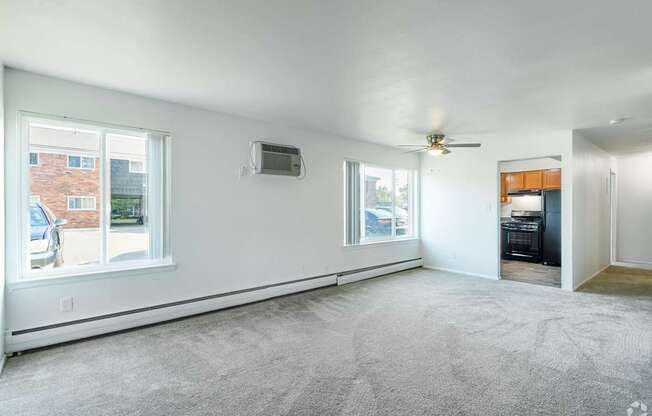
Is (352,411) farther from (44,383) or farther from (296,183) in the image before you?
(296,183)

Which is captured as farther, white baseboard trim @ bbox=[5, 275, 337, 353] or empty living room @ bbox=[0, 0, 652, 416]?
white baseboard trim @ bbox=[5, 275, 337, 353]

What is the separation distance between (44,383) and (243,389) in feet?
4.95

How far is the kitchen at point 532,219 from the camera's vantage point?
7.07 meters

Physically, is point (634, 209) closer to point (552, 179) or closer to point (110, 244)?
point (552, 179)

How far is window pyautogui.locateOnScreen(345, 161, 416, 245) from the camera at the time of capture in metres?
5.79

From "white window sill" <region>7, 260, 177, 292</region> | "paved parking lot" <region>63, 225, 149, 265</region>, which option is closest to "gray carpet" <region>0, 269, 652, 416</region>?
"white window sill" <region>7, 260, 177, 292</region>

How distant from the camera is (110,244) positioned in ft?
11.4

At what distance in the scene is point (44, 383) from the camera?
7.98 feet

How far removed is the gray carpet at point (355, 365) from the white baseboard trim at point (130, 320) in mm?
129

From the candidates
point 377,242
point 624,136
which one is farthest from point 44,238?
point 624,136

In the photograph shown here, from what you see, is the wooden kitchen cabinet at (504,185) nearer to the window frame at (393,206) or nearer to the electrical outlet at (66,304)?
the window frame at (393,206)

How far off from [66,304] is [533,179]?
28.1ft

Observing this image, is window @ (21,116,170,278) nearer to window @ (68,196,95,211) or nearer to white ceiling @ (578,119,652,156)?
window @ (68,196,95,211)

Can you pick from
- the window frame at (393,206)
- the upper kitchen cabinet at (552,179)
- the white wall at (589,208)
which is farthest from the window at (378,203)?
the upper kitchen cabinet at (552,179)
